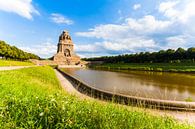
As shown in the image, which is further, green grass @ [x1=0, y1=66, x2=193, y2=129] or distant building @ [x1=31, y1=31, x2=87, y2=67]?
distant building @ [x1=31, y1=31, x2=87, y2=67]

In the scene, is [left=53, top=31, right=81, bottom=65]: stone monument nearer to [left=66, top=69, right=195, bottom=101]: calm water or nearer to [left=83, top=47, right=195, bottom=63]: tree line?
[left=83, top=47, right=195, bottom=63]: tree line

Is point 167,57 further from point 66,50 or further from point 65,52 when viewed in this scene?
point 66,50

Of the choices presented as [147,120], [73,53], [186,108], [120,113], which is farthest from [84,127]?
[73,53]

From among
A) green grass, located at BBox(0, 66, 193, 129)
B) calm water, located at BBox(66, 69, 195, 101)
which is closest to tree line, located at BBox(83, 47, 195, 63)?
calm water, located at BBox(66, 69, 195, 101)

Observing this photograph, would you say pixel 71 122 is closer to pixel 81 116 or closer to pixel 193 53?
pixel 81 116

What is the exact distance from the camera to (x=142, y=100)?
13.1 m

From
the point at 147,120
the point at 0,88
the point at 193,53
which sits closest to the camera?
the point at 147,120

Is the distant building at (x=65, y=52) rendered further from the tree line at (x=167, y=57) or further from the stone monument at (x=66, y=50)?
the tree line at (x=167, y=57)

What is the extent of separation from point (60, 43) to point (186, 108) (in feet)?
506

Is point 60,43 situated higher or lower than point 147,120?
higher

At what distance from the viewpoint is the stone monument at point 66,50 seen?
5674 inches

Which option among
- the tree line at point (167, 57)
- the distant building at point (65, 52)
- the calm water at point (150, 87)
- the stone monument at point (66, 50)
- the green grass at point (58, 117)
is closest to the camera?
the green grass at point (58, 117)

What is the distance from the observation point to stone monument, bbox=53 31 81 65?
144125mm

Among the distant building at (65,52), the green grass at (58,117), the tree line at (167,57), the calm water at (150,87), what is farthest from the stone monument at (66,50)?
the green grass at (58,117)
